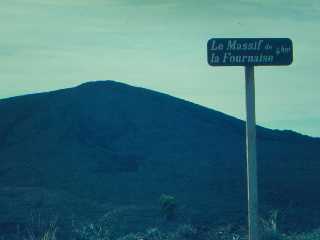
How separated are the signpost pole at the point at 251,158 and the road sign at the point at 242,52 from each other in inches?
5.1

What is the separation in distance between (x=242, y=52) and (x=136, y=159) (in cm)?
2302

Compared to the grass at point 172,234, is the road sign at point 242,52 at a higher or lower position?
higher

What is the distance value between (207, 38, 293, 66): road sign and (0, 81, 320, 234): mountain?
27.8ft

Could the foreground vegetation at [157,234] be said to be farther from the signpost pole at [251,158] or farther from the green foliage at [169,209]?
the signpost pole at [251,158]

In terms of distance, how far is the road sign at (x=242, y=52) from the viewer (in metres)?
5.20

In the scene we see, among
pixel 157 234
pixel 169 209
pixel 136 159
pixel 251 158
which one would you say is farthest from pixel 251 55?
pixel 136 159

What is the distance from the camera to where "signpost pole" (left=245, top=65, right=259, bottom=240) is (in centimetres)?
532

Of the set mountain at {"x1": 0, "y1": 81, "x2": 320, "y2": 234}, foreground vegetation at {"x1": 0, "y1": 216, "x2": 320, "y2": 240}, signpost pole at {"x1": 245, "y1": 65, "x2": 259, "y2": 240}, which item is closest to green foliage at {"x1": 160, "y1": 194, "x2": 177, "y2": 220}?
mountain at {"x1": 0, "y1": 81, "x2": 320, "y2": 234}

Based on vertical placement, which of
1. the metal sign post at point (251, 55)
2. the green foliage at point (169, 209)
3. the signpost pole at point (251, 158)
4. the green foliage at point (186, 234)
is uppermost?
the metal sign post at point (251, 55)

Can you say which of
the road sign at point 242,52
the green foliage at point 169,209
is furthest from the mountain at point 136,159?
the road sign at point 242,52

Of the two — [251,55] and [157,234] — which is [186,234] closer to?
[157,234]

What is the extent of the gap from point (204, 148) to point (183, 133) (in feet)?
10.3

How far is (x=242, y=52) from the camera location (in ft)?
17.1

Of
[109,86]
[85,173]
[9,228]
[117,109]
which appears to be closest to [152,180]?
[85,173]
